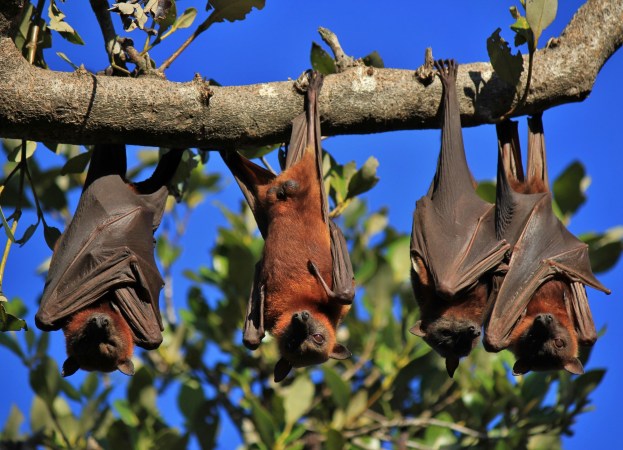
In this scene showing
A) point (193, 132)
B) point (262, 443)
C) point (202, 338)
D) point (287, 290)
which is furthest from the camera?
point (202, 338)

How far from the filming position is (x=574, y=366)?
652 centimetres

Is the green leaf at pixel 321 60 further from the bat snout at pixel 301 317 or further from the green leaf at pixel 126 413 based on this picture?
the green leaf at pixel 126 413

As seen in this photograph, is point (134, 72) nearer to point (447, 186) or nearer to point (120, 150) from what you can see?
point (120, 150)

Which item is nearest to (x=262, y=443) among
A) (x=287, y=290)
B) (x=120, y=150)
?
(x=287, y=290)

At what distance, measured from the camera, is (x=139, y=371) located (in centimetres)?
844

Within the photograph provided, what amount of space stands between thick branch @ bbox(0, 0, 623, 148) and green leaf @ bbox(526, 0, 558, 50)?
1.86ft

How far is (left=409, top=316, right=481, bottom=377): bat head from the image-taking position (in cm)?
636

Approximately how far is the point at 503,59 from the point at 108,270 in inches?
125

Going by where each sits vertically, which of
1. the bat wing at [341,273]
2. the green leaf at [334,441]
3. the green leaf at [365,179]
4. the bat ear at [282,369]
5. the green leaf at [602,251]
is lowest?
the green leaf at [334,441]

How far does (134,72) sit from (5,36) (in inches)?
42.4

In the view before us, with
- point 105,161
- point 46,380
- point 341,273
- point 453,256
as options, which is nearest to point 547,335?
point 453,256

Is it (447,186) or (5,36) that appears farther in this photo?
(447,186)

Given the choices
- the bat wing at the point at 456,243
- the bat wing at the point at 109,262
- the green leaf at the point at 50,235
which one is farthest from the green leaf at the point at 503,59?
the green leaf at the point at 50,235

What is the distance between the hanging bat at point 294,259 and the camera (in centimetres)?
632
